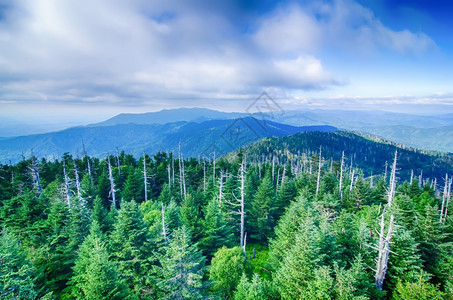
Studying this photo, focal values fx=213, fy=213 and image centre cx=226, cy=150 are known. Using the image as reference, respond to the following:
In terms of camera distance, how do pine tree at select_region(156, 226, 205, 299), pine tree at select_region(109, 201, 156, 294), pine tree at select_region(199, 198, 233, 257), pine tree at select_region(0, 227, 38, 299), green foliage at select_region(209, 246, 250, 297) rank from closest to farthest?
1. pine tree at select_region(0, 227, 38, 299)
2. pine tree at select_region(156, 226, 205, 299)
3. pine tree at select_region(109, 201, 156, 294)
4. green foliage at select_region(209, 246, 250, 297)
5. pine tree at select_region(199, 198, 233, 257)

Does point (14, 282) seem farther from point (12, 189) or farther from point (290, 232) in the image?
point (12, 189)

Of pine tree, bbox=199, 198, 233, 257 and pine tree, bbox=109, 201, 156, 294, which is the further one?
pine tree, bbox=199, 198, 233, 257

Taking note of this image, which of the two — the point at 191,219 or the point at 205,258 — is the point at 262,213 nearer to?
the point at 191,219

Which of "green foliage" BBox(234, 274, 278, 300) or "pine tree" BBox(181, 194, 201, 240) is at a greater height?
"green foliage" BBox(234, 274, 278, 300)

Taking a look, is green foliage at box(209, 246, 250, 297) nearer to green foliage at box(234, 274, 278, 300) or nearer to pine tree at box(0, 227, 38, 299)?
green foliage at box(234, 274, 278, 300)

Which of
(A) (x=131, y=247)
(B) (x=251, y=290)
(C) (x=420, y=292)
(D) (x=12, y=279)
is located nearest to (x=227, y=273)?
(B) (x=251, y=290)

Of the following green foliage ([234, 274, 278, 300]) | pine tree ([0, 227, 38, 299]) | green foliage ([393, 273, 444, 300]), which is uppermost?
pine tree ([0, 227, 38, 299])

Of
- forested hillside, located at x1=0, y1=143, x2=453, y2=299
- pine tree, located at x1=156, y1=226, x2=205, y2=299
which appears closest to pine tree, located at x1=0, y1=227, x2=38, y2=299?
forested hillside, located at x1=0, y1=143, x2=453, y2=299

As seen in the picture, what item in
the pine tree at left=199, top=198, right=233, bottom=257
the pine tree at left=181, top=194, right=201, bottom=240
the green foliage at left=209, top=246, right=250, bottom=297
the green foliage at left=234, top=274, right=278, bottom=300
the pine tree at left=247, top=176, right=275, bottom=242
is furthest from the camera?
the pine tree at left=247, top=176, right=275, bottom=242

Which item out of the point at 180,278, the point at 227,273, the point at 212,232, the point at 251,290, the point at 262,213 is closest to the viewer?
the point at 251,290

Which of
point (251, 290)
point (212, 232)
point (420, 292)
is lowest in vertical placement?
point (212, 232)

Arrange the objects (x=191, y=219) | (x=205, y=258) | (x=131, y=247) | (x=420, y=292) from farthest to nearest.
A: (x=191, y=219) → (x=205, y=258) → (x=131, y=247) → (x=420, y=292)

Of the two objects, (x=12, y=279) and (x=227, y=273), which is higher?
(x=12, y=279)
